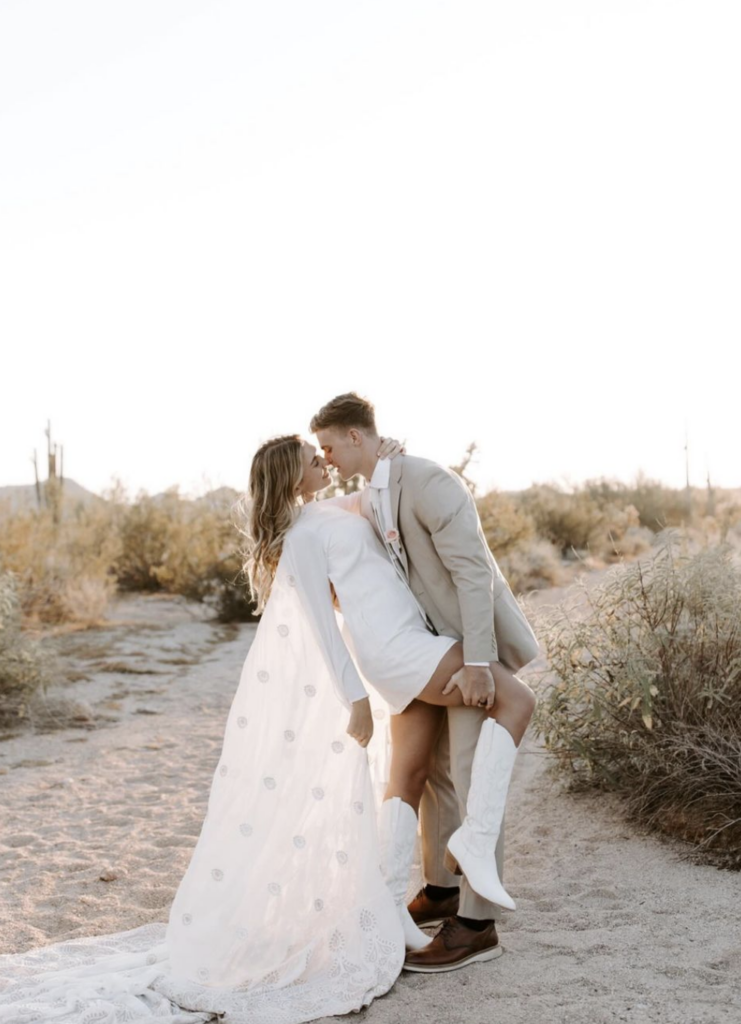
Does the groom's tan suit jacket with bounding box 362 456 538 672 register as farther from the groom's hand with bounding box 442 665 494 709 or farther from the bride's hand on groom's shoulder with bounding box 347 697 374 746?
the bride's hand on groom's shoulder with bounding box 347 697 374 746

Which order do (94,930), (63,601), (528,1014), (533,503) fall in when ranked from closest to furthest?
(528,1014)
(94,930)
(63,601)
(533,503)

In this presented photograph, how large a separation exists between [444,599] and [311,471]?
63 cm

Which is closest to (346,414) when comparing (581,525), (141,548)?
(141,548)

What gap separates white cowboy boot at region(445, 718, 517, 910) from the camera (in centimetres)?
344

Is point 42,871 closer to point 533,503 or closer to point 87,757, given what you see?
point 87,757

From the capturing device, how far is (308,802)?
348cm

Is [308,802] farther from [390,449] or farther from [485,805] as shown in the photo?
[390,449]

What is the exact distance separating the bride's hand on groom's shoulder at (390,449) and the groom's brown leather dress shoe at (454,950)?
1585 mm

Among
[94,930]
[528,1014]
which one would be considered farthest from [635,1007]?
[94,930]

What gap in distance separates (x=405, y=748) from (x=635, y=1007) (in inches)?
42.0

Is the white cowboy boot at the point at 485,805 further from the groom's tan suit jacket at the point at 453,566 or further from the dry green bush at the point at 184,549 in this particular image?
the dry green bush at the point at 184,549

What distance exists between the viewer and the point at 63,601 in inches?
461

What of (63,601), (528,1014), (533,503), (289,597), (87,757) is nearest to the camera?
(528,1014)

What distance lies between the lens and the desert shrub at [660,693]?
4.38m
